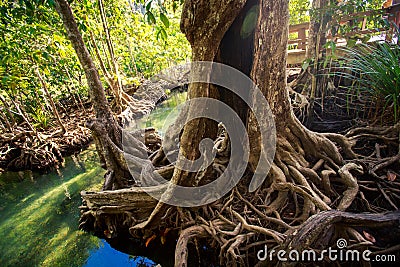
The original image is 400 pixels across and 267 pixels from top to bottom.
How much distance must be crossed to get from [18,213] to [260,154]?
441cm

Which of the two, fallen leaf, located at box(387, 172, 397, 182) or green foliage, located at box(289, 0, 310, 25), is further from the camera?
green foliage, located at box(289, 0, 310, 25)

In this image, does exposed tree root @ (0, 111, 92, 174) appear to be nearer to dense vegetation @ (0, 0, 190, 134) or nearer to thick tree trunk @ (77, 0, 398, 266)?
dense vegetation @ (0, 0, 190, 134)

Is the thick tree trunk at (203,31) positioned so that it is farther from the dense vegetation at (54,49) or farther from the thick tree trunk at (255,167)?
the dense vegetation at (54,49)

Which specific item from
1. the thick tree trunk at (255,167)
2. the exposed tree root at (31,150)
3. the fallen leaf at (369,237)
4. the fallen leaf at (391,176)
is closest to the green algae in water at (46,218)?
the exposed tree root at (31,150)

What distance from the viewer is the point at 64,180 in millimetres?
5082

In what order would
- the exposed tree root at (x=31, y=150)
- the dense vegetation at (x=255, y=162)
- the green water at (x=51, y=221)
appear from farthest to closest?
the exposed tree root at (x=31, y=150), the green water at (x=51, y=221), the dense vegetation at (x=255, y=162)

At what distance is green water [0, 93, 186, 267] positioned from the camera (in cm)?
305

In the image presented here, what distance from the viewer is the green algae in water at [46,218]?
123 inches

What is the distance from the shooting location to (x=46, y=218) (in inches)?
152

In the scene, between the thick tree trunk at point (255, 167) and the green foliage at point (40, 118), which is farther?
the green foliage at point (40, 118)

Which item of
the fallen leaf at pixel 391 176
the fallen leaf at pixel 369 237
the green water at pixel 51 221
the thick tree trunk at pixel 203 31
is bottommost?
the green water at pixel 51 221

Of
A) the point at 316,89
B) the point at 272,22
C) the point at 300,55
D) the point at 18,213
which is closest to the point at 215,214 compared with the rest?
the point at 272,22

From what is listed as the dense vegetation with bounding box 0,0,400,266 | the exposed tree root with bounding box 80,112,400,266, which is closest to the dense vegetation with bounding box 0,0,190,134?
the dense vegetation with bounding box 0,0,400,266

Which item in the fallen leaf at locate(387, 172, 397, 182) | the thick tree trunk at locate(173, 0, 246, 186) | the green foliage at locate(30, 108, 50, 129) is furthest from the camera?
the green foliage at locate(30, 108, 50, 129)
